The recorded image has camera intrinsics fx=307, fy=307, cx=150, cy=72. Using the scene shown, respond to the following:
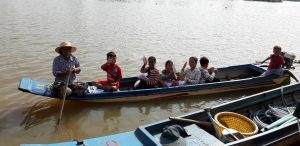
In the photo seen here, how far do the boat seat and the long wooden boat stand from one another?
112 inches

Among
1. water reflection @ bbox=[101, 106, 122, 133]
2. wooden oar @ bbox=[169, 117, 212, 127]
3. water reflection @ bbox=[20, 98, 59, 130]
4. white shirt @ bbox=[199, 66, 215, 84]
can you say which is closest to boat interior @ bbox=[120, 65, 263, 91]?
white shirt @ bbox=[199, 66, 215, 84]

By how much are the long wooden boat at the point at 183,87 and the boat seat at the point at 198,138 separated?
9.29 ft

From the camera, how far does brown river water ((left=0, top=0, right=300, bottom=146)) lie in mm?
7223

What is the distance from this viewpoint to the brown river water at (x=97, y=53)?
7.22 metres

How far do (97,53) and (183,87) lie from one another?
5729 millimetres

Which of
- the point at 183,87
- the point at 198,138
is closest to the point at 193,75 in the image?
the point at 183,87

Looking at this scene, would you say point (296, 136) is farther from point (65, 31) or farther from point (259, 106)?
point (65, 31)

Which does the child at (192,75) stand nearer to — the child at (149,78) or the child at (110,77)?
the child at (149,78)

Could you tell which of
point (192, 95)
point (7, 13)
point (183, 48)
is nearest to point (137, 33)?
point (183, 48)

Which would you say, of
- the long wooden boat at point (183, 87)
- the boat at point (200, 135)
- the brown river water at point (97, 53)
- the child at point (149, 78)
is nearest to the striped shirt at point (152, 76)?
the child at point (149, 78)

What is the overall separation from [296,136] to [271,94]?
158 cm

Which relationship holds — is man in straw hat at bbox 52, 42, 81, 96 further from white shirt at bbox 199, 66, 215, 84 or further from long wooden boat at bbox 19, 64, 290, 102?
white shirt at bbox 199, 66, 215, 84

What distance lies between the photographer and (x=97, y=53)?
13227mm

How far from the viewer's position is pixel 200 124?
5.74 metres
